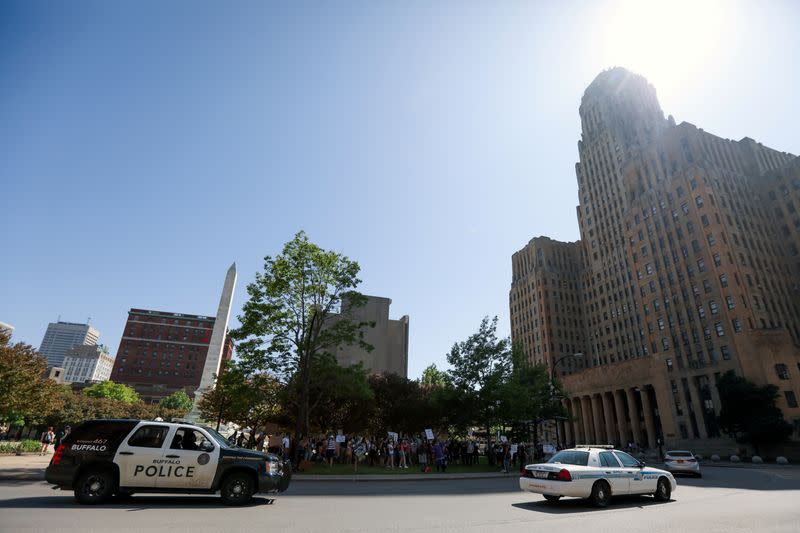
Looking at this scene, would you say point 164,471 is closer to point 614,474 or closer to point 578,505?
point 578,505

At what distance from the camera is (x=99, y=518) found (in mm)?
7789

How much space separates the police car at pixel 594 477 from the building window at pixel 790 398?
54854 mm

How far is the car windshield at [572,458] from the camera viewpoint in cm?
1145

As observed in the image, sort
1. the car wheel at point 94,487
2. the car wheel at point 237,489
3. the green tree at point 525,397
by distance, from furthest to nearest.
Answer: the green tree at point 525,397 → the car wheel at point 237,489 → the car wheel at point 94,487

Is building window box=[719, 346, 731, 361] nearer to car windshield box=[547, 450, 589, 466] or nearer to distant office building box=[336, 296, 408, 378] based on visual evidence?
distant office building box=[336, 296, 408, 378]

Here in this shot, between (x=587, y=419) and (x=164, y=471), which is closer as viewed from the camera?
(x=164, y=471)

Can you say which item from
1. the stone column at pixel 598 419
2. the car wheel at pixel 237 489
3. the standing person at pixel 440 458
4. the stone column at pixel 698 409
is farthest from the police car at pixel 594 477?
the stone column at pixel 598 419

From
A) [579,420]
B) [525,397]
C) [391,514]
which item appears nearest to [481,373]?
[525,397]

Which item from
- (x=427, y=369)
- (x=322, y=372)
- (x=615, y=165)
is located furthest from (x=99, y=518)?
(x=615, y=165)

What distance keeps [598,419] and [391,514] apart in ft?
258

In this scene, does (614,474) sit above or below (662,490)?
above

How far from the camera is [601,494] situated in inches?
435

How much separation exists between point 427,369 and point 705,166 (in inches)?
2491

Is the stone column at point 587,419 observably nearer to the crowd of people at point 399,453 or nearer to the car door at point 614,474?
the crowd of people at point 399,453
